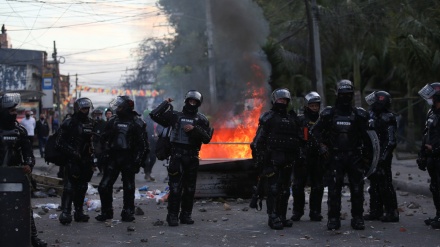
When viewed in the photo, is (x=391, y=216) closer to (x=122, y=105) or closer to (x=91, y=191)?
(x=122, y=105)

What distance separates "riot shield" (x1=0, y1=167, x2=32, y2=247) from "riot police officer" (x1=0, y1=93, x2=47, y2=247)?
900mm

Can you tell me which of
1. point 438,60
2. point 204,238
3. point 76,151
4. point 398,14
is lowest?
point 204,238

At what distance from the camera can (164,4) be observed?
21625 millimetres

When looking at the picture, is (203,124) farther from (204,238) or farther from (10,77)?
(10,77)

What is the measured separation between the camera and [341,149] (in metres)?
9.45

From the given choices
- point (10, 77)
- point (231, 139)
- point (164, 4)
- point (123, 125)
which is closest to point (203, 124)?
point (123, 125)

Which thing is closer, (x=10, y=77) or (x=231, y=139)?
(x=231, y=139)

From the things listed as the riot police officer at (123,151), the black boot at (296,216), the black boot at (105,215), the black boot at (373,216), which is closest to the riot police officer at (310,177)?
Result: the black boot at (296,216)

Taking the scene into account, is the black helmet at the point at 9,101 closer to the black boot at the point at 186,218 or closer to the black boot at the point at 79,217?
the black boot at the point at 79,217

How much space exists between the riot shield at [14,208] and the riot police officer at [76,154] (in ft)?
10.2

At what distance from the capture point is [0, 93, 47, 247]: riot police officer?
8.20 m

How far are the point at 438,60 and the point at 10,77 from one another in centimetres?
3709

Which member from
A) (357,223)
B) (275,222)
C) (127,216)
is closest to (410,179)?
(357,223)

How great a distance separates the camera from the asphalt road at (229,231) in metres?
8.56
